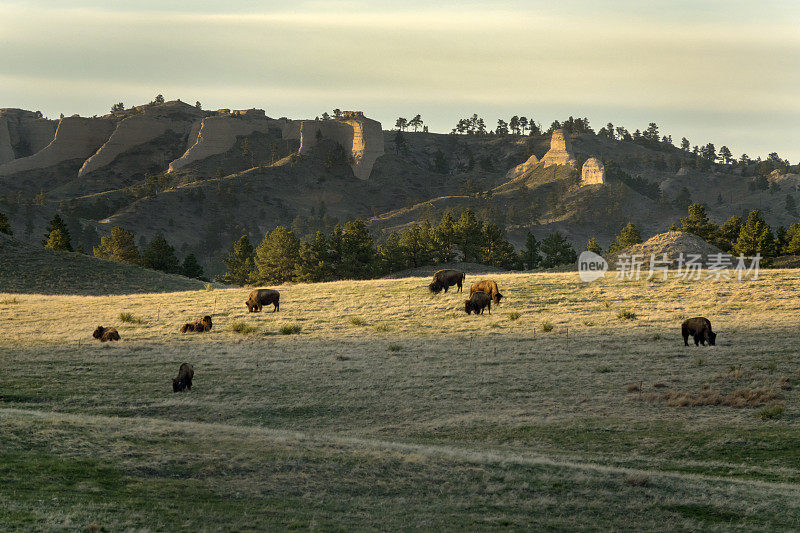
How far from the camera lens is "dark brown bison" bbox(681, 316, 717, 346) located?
3182cm

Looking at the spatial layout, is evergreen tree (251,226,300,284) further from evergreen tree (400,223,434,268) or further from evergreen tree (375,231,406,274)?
evergreen tree (400,223,434,268)

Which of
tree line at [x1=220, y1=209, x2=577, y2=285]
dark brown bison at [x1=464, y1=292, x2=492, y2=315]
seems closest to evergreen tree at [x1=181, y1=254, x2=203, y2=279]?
tree line at [x1=220, y1=209, x2=577, y2=285]

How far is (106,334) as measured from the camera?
122ft

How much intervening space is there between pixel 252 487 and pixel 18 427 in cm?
623

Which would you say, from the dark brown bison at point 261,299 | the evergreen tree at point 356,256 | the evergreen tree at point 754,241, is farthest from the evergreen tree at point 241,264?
the evergreen tree at point 754,241

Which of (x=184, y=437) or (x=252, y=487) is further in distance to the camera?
(x=184, y=437)

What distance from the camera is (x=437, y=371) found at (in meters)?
29.3

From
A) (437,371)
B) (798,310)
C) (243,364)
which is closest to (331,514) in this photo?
(437,371)

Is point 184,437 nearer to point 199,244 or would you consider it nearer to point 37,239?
point 37,239

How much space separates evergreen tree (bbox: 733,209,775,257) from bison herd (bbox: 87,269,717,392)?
150ft

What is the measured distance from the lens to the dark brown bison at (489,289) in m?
44.7

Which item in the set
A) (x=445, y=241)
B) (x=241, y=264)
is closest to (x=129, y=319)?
(x=445, y=241)
